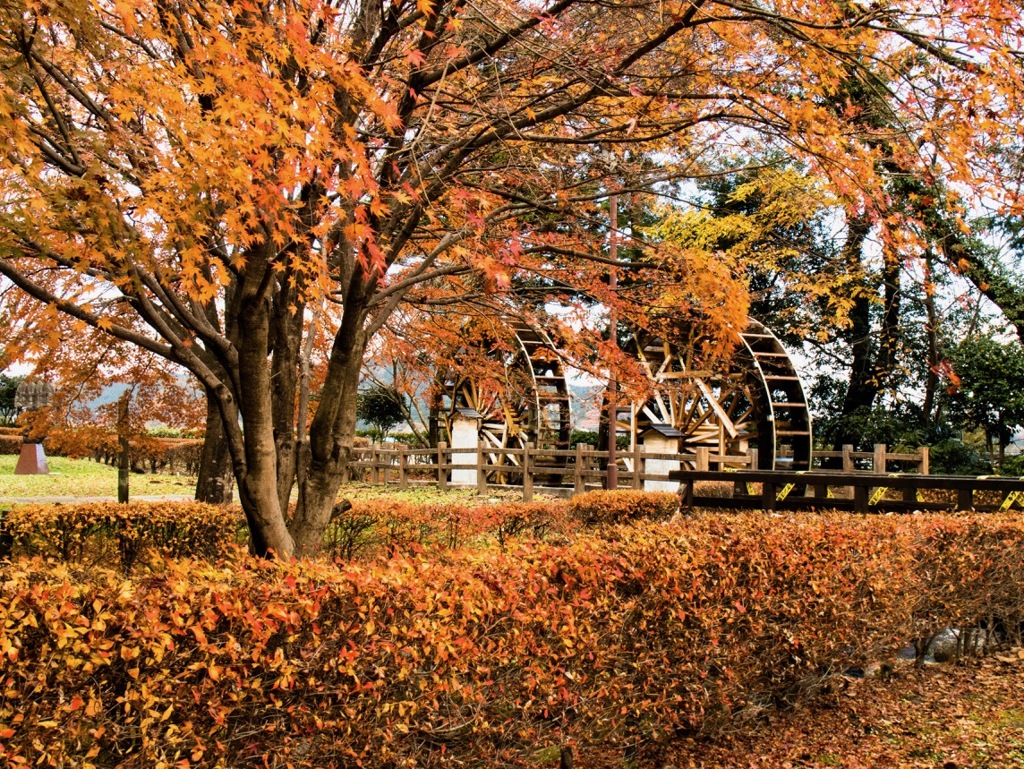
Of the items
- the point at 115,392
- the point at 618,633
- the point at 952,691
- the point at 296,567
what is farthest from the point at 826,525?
the point at 115,392

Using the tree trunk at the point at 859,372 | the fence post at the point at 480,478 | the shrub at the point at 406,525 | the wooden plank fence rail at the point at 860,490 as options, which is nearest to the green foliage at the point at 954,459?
the tree trunk at the point at 859,372

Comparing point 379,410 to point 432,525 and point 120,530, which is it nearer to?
point 432,525

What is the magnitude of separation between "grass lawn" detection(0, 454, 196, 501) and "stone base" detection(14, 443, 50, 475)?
249 mm

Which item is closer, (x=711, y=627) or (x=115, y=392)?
(x=711, y=627)

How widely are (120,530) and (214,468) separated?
2045 mm

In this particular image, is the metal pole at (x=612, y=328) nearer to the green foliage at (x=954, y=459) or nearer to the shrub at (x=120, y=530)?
the shrub at (x=120, y=530)

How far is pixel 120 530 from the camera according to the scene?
328 inches

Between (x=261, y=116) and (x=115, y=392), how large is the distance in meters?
10.6

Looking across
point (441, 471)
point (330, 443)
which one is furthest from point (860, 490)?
point (441, 471)

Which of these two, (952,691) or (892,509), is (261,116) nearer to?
(952,691)

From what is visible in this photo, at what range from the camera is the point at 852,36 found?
14.6 ft

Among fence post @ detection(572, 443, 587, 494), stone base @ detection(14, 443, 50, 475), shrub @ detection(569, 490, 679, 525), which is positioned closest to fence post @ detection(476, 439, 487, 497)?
fence post @ detection(572, 443, 587, 494)

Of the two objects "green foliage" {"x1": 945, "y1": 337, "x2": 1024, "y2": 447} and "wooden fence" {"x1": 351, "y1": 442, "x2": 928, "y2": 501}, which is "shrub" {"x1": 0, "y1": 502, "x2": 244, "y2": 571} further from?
"green foliage" {"x1": 945, "y1": 337, "x2": 1024, "y2": 447}

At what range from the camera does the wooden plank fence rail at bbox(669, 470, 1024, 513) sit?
8.07 m
